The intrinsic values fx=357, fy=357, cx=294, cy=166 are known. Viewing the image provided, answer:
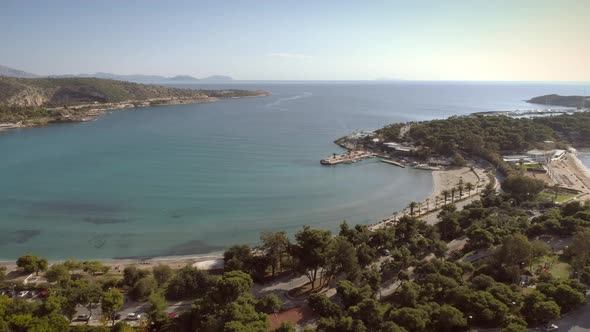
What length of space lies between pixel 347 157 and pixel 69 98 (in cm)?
8990

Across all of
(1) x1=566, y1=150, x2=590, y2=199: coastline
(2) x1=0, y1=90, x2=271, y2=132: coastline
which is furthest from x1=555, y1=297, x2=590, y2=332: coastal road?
(2) x1=0, y1=90, x2=271, y2=132: coastline

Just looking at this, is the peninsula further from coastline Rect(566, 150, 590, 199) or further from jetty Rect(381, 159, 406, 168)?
coastline Rect(566, 150, 590, 199)

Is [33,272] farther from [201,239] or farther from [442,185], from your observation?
[442,185]

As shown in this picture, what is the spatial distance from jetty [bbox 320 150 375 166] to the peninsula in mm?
61635

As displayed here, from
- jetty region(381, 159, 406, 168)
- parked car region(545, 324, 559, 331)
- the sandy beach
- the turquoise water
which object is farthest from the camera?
jetty region(381, 159, 406, 168)

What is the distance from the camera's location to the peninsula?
74.8m

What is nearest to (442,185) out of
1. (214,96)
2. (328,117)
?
(328,117)

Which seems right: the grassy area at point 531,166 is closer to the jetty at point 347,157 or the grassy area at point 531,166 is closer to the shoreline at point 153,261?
the jetty at point 347,157

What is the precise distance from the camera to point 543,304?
41.2 feet

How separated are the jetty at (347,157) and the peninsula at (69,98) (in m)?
61.6

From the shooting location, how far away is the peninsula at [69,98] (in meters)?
74.8

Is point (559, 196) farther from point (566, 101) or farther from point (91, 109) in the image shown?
point (566, 101)

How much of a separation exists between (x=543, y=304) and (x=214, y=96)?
133206 mm

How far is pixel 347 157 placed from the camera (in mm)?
44812
